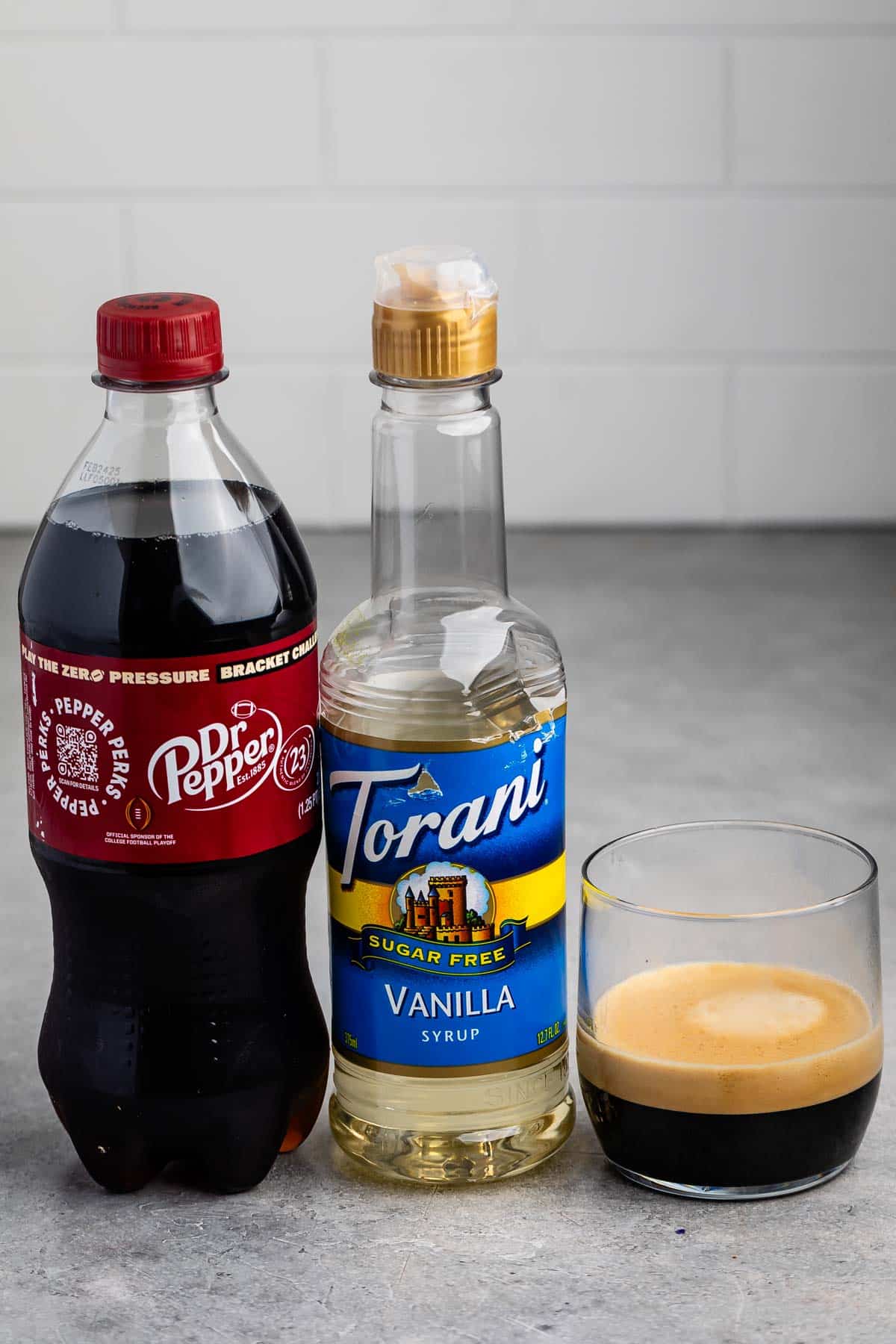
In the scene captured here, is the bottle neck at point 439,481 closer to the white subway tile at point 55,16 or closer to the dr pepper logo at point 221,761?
the dr pepper logo at point 221,761

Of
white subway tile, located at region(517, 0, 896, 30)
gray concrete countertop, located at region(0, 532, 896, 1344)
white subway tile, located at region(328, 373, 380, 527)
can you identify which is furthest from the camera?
white subway tile, located at region(328, 373, 380, 527)

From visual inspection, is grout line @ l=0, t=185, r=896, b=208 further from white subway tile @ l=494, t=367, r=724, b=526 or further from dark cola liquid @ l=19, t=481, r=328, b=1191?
dark cola liquid @ l=19, t=481, r=328, b=1191

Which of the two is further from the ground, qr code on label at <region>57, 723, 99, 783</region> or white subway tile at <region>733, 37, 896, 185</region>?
white subway tile at <region>733, 37, 896, 185</region>

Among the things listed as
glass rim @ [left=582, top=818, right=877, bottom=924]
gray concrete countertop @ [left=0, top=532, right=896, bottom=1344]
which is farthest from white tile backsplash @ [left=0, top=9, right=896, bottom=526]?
glass rim @ [left=582, top=818, right=877, bottom=924]

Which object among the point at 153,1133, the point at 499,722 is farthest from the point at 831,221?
the point at 153,1133

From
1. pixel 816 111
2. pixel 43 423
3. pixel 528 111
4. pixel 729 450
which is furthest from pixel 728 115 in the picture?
pixel 43 423

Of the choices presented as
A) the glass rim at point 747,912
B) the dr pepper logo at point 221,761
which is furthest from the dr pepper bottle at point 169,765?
the glass rim at point 747,912

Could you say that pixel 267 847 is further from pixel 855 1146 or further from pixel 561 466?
pixel 561 466

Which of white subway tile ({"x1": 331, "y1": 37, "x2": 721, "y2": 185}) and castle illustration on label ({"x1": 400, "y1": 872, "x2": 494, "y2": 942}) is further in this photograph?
white subway tile ({"x1": 331, "y1": 37, "x2": 721, "y2": 185})

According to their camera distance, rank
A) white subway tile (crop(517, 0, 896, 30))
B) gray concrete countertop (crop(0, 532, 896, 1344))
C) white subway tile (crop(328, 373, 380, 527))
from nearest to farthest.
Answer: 1. gray concrete countertop (crop(0, 532, 896, 1344))
2. white subway tile (crop(517, 0, 896, 30))
3. white subway tile (crop(328, 373, 380, 527))
